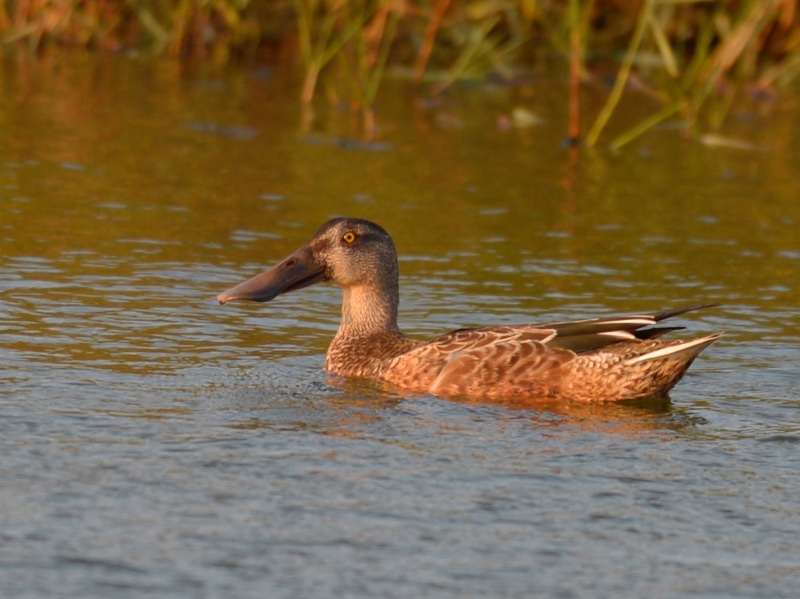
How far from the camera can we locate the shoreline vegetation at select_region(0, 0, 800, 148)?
50.9ft

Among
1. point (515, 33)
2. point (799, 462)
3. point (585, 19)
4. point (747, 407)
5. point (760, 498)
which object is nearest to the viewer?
point (760, 498)

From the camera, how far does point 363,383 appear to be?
8.23 metres

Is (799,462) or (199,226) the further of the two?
(199,226)

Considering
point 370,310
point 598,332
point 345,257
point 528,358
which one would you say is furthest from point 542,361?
A: point 345,257

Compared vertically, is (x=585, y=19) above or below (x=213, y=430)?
above

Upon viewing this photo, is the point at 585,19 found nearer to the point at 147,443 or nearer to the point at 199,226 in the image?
the point at 199,226

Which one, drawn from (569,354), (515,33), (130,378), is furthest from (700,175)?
(130,378)

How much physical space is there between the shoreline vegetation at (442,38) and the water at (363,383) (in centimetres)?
64

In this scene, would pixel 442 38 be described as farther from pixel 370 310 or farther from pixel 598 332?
pixel 598 332

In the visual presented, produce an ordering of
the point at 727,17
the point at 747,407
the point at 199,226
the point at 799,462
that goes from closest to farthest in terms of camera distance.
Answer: the point at 799,462
the point at 747,407
the point at 199,226
the point at 727,17

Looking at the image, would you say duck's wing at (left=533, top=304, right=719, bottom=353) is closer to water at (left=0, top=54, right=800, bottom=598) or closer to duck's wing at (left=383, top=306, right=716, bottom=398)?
duck's wing at (left=383, top=306, right=716, bottom=398)

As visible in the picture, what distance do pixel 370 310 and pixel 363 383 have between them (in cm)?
78

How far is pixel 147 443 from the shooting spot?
6.65m

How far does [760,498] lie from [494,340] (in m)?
2.08
